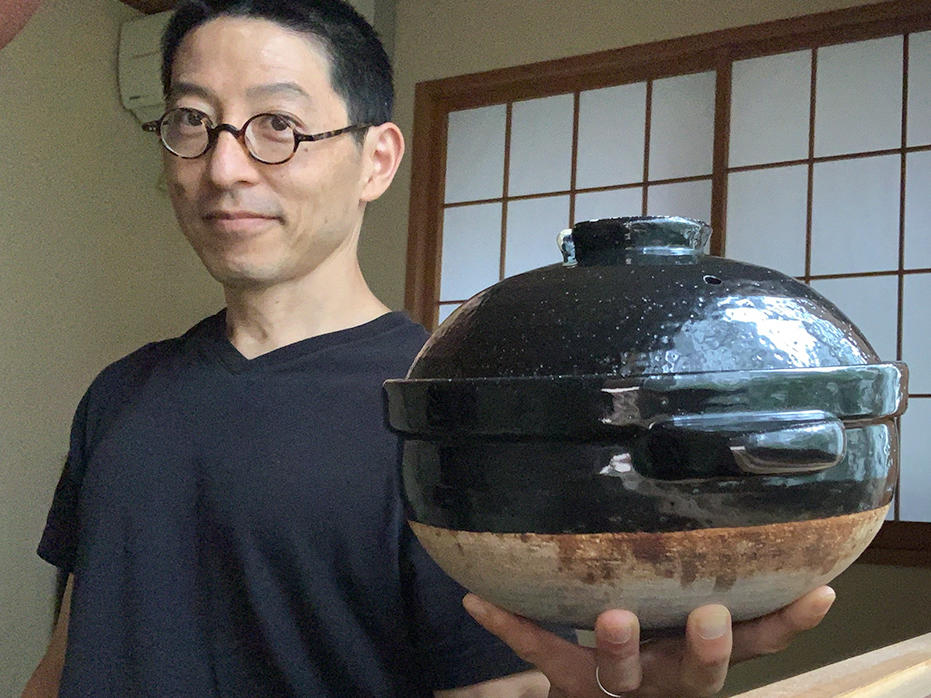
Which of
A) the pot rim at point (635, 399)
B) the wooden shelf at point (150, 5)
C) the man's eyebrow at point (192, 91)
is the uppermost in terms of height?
the wooden shelf at point (150, 5)

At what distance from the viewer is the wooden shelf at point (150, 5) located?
3.47 meters

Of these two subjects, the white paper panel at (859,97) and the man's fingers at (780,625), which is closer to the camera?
the man's fingers at (780,625)

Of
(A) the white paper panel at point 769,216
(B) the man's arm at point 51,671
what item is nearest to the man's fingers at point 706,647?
(B) the man's arm at point 51,671

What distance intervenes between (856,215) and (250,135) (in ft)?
8.82

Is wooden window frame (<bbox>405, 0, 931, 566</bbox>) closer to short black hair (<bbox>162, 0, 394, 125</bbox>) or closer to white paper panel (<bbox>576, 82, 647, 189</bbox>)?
white paper panel (<bbox>576, 82, 647, 189</bbox>)

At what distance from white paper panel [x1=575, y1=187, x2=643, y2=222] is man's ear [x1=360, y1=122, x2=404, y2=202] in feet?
8.01

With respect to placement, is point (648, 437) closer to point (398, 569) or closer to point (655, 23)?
point (398, 569)

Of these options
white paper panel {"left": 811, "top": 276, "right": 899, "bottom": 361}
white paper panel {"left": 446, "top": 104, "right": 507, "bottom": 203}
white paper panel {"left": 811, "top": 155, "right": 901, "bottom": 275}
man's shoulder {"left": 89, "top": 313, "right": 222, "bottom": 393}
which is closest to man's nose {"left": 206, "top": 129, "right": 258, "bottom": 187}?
man's shoulder {"left": 89, "top": 313, "right": 222, "bottom": 393}

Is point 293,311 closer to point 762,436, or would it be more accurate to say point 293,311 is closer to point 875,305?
point 762,436

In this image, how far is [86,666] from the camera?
103 cm

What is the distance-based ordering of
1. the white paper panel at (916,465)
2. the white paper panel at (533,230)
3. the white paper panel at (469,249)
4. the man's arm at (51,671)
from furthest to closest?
the white paper panel at (469,249) → the white paper panel at (533,230) → the white paper panel at (916,465) → the man's arm at (51,671)

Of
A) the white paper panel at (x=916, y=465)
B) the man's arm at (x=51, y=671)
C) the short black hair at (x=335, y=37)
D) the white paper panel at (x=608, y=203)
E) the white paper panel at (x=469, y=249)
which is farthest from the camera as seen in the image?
the white paper panel at (x=469, y=249)

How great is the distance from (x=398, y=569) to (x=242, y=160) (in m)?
0.44

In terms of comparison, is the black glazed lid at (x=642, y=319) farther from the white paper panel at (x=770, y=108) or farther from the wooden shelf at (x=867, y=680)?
the white paper panel at (x=770, y=108)
